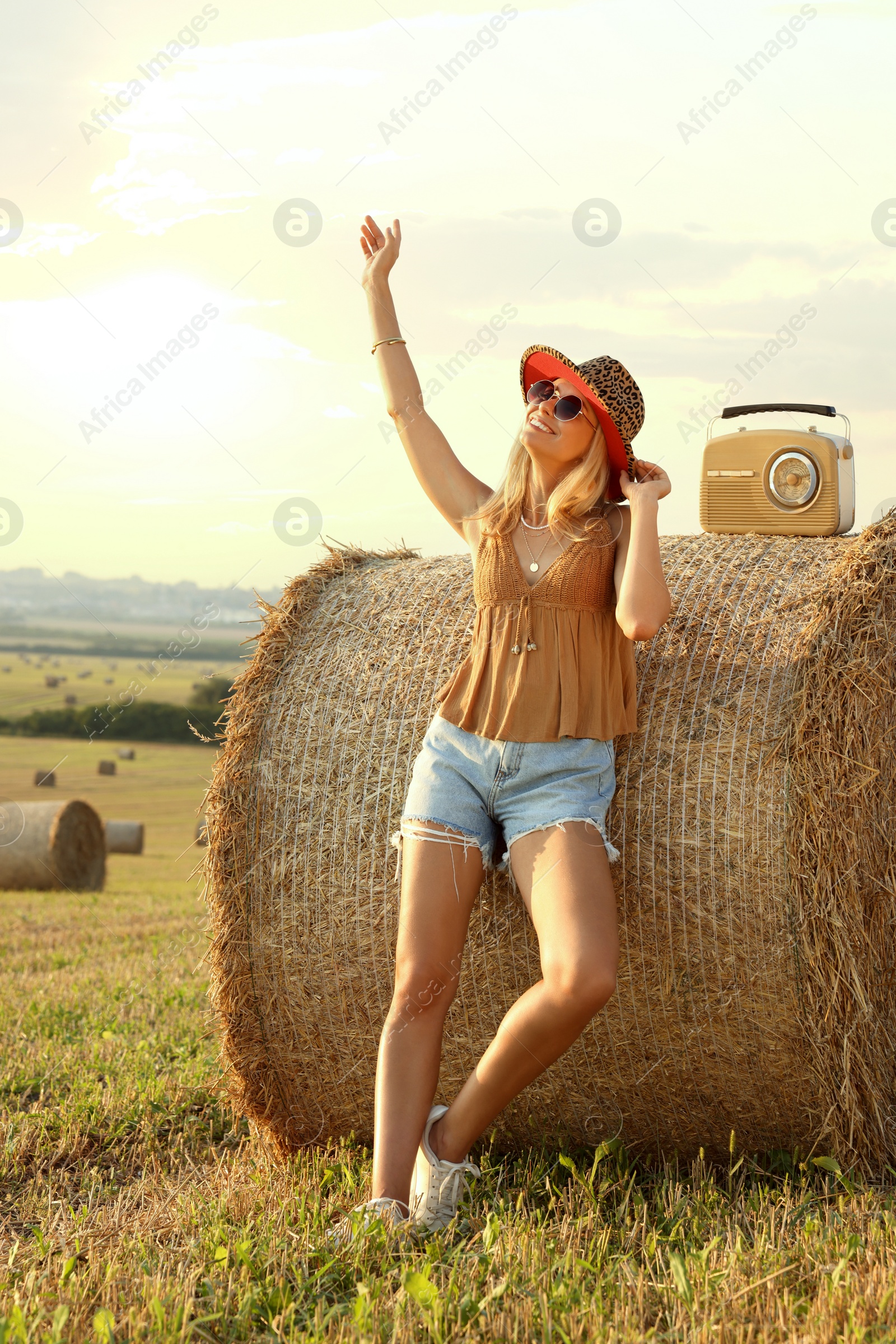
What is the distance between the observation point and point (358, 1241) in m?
2.59

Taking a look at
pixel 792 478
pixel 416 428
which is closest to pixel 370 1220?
pixel 416 428

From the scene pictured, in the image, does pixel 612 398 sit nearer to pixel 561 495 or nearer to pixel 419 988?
pixel 561 495

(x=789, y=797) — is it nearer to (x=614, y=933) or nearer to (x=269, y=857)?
(x=614, y=933)

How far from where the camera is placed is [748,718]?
10.4ft

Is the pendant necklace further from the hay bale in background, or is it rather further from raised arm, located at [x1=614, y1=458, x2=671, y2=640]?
the hay bale in background

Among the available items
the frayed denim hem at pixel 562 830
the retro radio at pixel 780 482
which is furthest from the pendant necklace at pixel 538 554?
the retro radio at pixel 780 482

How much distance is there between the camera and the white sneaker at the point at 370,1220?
2635 millimetres

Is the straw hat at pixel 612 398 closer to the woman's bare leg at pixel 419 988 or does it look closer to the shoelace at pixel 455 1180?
the woman's bare leg at pixel 419 988

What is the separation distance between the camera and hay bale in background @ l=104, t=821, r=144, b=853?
1580 centimetres

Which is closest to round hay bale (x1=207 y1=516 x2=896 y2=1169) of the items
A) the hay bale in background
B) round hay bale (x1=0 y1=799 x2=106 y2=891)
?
round hay bale (x1=0 y1=799 x2=106 y2=891)

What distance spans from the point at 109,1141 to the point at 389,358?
2591 millimetres

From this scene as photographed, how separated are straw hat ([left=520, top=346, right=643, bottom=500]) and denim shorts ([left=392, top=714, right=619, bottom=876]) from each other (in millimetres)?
793

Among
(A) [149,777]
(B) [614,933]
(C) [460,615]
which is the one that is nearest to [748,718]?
(B) [614,933]

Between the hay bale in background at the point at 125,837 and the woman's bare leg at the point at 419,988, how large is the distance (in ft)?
44.2
